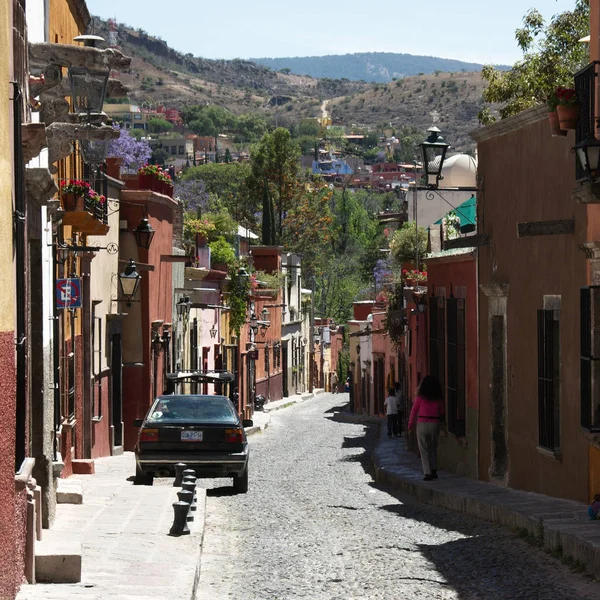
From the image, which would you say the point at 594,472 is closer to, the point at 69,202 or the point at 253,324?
the point at 69,202

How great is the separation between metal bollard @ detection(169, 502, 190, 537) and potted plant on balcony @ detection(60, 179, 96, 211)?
7.06 m

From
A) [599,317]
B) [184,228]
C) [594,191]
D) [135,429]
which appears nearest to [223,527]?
[599,317]

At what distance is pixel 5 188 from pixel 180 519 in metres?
5.85

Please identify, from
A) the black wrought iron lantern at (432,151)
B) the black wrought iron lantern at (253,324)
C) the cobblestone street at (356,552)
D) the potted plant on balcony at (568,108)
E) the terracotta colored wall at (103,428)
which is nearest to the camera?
the cobblestone street at (356,552)

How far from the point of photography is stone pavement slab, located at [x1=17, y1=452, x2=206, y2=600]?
10188 mm

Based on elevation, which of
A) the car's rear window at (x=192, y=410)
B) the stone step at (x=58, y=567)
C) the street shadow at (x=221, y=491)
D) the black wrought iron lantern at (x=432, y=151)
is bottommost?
the street shadow at (x=221, y=491)

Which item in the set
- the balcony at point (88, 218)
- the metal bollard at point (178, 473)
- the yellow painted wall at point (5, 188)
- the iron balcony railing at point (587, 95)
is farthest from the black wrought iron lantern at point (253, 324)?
the yellow painted wall at point (5, 188)

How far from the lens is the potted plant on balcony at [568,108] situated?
1461 centimetres

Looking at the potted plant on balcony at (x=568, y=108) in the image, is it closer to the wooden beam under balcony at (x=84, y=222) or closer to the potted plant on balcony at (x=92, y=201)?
the wooden beam under balcony at (x=84, y=222)

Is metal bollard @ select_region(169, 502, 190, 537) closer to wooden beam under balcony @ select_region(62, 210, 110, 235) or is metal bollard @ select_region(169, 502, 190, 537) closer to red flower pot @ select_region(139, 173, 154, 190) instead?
wooden beam under balcony @ select_region(62, 210, 110, 235)

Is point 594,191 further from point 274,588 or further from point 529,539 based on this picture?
point 274,588

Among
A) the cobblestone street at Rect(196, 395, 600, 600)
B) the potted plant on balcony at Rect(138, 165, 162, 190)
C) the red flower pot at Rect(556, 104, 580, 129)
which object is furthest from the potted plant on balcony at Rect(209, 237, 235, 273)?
the red flower pot at Rect(556, 104, 580, 129)

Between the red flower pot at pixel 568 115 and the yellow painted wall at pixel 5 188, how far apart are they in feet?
23.6

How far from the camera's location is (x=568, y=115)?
14672mm
